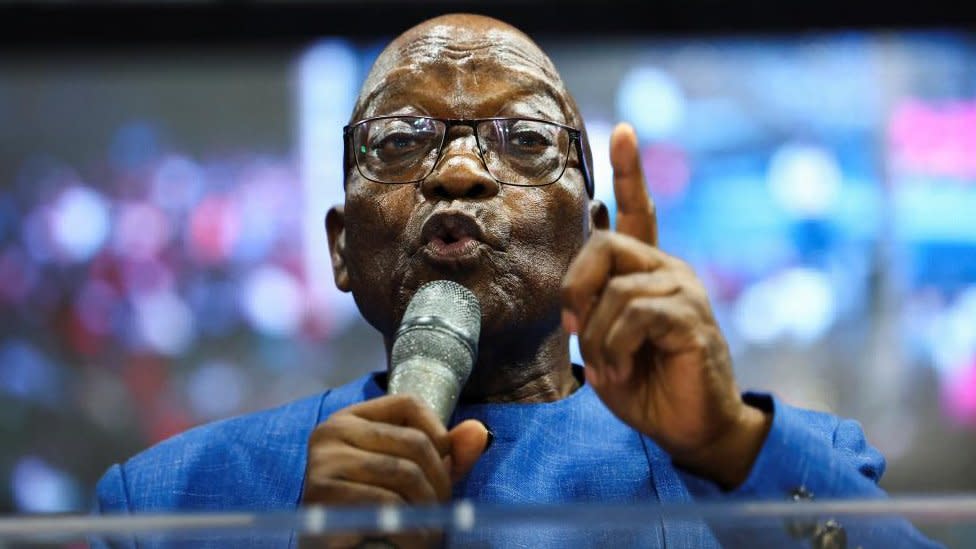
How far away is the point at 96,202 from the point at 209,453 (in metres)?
1.95

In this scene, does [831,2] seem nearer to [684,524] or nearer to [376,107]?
[376,107]

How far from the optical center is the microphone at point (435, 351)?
4.33 feet

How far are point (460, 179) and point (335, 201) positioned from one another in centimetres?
196

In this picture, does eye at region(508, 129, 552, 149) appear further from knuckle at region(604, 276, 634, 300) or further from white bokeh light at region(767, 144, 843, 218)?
white bokeh light at region(767, 144, 843, 218)

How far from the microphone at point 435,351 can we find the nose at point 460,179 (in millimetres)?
175

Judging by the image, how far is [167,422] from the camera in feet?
11.6

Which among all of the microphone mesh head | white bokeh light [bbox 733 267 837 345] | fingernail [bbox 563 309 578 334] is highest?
fingernail [bbox 563 309 578 334]

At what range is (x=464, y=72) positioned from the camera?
1.77 m

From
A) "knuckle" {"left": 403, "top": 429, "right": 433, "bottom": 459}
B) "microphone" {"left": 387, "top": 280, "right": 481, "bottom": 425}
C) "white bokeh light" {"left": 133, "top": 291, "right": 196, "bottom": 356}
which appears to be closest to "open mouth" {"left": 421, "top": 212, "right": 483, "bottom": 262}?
"microphone" {"left": 387, "top": 280, "right": 481, "bottom": 425}

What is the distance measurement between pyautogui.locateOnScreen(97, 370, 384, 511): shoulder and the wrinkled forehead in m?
0.46

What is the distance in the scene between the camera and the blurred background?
3.54 metres

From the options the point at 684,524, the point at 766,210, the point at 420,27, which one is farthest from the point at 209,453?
the point at 766,210

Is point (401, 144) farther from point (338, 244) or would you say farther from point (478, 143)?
point (338, 244)

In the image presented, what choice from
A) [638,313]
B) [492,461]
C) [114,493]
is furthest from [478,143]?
[114,493]
